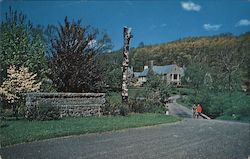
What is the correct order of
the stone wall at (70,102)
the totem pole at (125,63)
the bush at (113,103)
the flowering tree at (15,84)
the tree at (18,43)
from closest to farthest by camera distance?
the tree at (18,43)
the flowering tree at (15,84)
the stone wall at (70,102)
the totem pole at (125,63)
the bush at (113,103)

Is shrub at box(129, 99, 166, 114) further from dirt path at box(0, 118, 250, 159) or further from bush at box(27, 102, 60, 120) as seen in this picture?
bush at box(27, 102, 60, 120)

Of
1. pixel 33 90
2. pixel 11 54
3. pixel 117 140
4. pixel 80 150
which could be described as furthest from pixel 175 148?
pixel 11 54

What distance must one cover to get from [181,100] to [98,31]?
7.04ft

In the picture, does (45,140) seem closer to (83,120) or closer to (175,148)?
(83,120)

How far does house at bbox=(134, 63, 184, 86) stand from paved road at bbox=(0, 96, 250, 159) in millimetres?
867

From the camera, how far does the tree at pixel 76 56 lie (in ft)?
16.2

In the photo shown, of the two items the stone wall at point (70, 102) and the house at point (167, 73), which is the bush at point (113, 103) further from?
the house at point (167, 73)

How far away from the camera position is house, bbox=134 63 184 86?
544 cm

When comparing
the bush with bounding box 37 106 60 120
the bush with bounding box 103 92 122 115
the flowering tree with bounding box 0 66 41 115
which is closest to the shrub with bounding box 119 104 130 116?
the bush with bounding box 103 92 122 115

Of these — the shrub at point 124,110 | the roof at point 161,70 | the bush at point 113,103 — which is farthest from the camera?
the shrub at point 124,110

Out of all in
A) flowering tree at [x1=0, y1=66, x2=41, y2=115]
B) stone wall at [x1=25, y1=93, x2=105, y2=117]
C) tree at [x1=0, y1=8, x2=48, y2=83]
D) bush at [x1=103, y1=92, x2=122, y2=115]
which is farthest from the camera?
bush at [x1=103, y1=92, x2=122, y2=115]

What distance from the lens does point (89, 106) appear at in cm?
618

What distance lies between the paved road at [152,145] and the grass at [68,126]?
0.10 metres

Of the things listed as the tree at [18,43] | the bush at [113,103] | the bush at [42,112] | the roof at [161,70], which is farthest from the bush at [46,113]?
the roof at [161,70]
